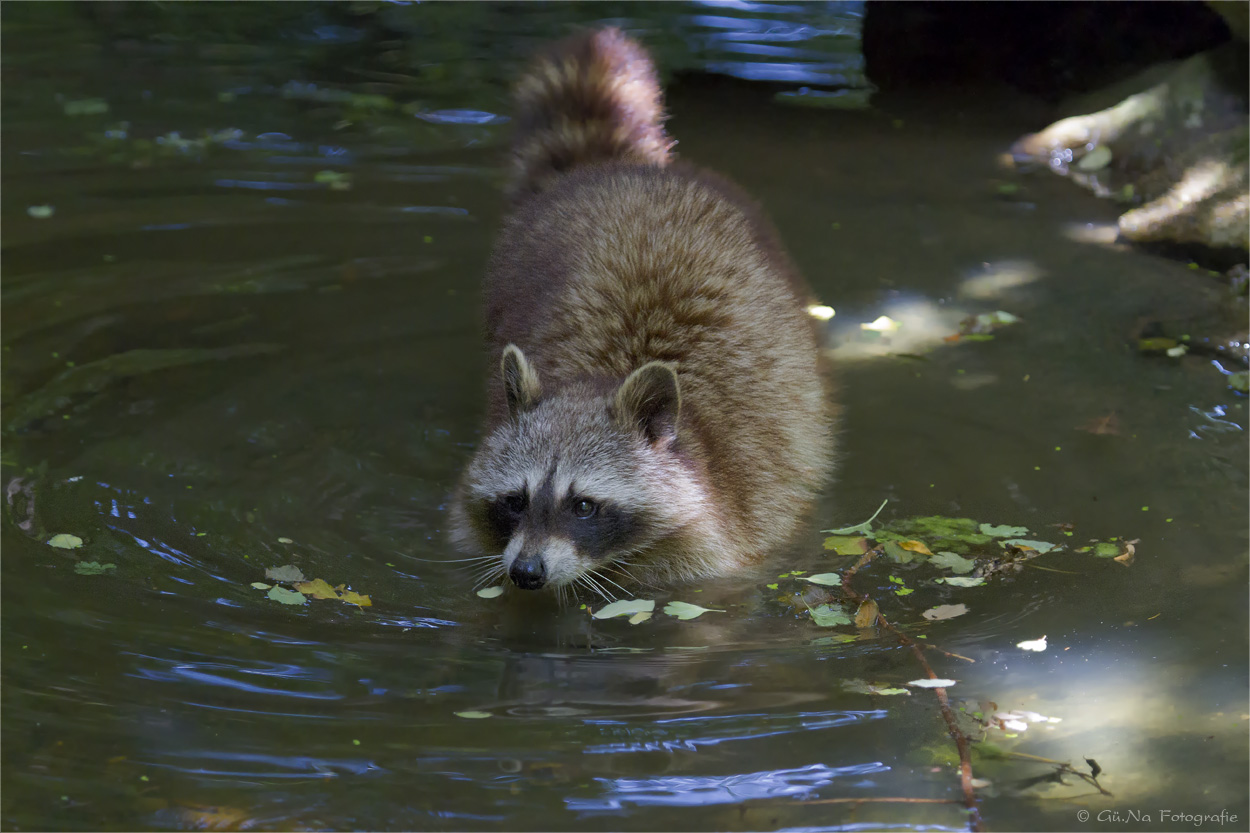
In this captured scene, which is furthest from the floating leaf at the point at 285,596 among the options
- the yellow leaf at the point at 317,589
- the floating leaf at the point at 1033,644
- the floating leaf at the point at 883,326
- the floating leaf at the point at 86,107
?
the floating leaf at the point at 86,107

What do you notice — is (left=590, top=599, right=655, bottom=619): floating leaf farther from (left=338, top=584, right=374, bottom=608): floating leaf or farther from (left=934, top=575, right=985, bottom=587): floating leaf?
(left=934, top=575, right=985, bottom=587): floating leaf

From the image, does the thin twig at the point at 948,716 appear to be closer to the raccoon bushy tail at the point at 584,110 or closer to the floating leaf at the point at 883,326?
the floating leaf at the point at 883,326

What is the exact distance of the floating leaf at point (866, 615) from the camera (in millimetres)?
3518

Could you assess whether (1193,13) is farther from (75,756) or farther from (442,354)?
(75,756)

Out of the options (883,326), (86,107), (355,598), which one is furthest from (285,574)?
(86,107)

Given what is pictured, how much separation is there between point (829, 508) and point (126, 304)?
3380 mm

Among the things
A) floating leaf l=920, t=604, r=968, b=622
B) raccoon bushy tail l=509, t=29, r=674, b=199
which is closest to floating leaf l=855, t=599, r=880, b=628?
floating leaf l=920, t=604, r=968, b=622

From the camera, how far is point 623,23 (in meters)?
10.0

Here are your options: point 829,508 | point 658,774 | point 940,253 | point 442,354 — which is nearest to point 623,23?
point 940,253

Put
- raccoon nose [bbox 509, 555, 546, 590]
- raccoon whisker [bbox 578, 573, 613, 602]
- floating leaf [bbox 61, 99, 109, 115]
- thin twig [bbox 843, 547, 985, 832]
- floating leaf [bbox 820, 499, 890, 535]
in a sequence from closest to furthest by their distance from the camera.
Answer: thin twig [bbox 843, 547, 985, 832]
raccoon nose [bbox 509, 555, 546, 590]
raccoon whisker [bbox 578, 573, 613, 602]
floating leaf [bbox 820, 499, 890, 535]
floating leaf [bbox 61, 99, 109, 115]

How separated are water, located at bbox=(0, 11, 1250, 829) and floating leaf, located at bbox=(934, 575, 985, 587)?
6cm

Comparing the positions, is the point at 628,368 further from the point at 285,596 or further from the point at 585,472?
the point at 285,596

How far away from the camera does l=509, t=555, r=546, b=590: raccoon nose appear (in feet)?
11.4

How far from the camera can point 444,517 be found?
425cm
